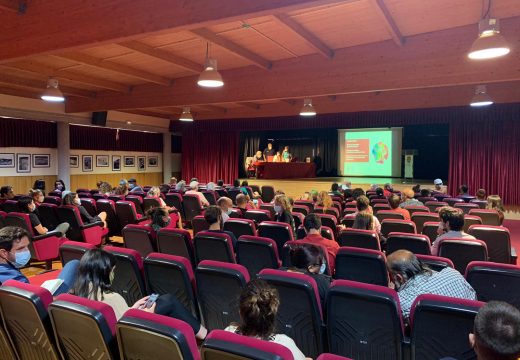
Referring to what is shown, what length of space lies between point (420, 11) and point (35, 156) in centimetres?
1175

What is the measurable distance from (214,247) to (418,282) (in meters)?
1.97

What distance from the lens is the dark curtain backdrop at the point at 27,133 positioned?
1087 centimetres

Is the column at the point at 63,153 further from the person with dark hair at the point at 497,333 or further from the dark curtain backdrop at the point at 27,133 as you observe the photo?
the person with dark hair at the point at 497,333

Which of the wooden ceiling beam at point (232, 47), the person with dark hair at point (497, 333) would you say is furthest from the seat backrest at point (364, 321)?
the wooden ceiling beam at point (232, 47)

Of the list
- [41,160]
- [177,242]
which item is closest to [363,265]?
[177,242]

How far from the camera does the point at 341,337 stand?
2.20 meters

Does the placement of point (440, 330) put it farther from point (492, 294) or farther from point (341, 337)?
point (492, 294)

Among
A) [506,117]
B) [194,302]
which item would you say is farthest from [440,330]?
[506,117]

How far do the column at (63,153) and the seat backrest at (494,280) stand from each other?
40.1ft

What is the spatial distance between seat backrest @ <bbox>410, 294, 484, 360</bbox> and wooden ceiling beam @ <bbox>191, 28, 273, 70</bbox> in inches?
189

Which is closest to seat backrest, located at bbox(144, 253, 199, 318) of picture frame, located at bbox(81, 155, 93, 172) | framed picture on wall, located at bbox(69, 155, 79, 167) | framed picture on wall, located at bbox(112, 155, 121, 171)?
framed picture on wall, located at bbox(69, 155, 79, 167)

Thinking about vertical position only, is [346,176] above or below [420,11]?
below

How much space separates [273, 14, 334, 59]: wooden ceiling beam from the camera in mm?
5171

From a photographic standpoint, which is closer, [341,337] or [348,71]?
[341,337]
